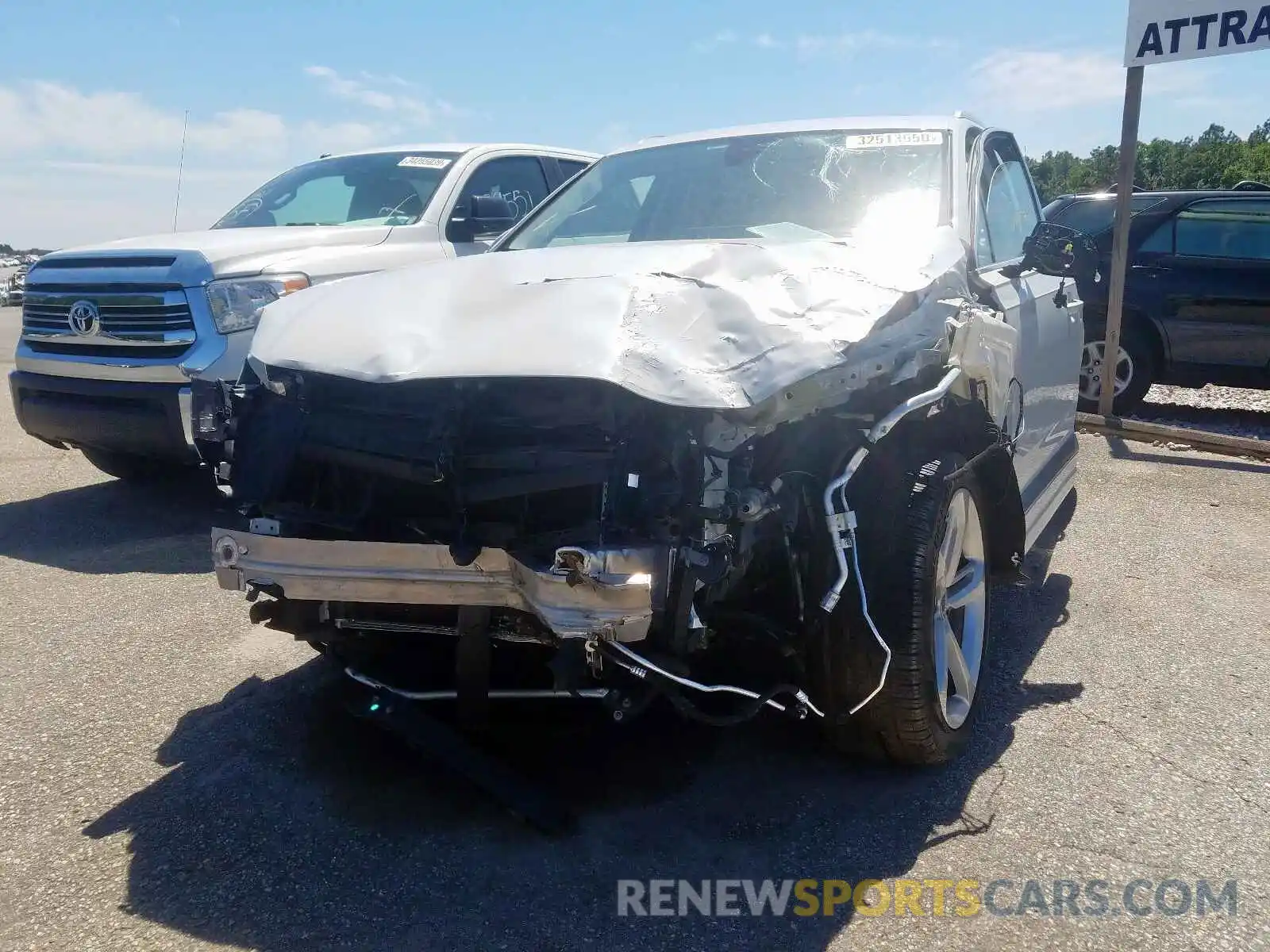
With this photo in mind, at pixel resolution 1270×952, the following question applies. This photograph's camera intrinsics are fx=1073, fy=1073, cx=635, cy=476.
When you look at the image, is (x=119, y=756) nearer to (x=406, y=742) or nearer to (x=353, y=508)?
(x=406, y=742)

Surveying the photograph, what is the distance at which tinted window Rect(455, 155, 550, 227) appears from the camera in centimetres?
699

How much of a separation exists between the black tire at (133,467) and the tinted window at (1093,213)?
23.2 ft

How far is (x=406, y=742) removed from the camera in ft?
9.98

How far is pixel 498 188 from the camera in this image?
284 inches

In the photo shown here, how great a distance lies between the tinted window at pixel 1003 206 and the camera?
4168 mm

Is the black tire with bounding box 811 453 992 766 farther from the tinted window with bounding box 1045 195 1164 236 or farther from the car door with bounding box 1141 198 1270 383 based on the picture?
the tinted window with bounding box 1045 195 1164 236

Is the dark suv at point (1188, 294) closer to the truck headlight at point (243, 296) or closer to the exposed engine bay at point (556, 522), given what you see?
the truck headlight at point (243, 296)

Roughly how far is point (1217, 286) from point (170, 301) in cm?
748

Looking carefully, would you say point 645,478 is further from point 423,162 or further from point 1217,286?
point 1217,286

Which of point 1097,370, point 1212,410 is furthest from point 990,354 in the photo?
point 1212,410

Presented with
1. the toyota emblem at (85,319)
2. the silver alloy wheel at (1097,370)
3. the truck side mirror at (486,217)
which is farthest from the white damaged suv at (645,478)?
the silver alloy wheel at (1097,370)

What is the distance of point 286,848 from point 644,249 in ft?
6.54

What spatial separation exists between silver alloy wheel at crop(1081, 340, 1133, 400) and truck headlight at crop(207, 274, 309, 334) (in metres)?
6.31

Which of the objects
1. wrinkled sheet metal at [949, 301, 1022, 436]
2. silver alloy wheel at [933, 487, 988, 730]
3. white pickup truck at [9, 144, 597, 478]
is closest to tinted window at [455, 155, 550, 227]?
white pickup truck at [9, 144, 597, 478]
